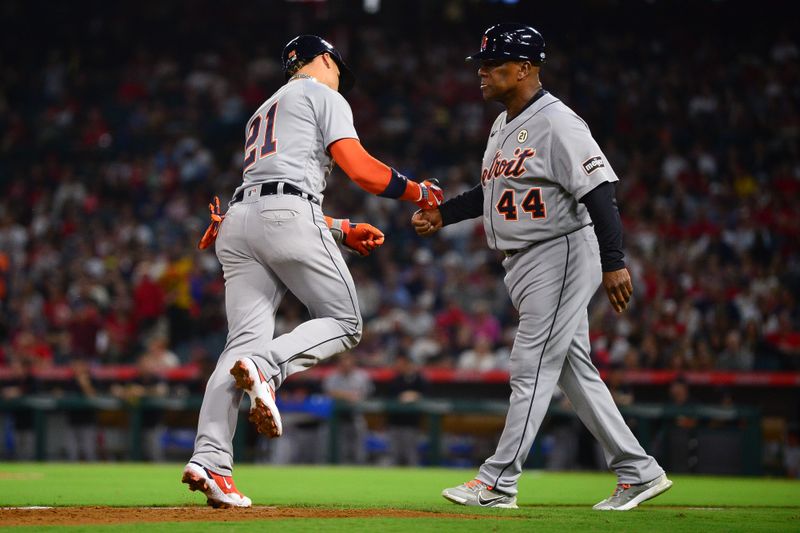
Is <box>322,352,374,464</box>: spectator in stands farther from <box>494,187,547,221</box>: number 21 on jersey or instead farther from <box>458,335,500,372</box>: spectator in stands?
<box>494,187,547,221</box>: number 21 on jersey

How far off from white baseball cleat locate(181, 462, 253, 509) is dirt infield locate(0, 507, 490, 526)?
5 cm

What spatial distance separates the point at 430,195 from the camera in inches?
202

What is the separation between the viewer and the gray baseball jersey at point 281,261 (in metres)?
4.57

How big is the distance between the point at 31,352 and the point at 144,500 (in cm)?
833

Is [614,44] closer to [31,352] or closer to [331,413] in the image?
[331,413]

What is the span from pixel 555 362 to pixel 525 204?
0.73 meters

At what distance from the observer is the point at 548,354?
484 cm

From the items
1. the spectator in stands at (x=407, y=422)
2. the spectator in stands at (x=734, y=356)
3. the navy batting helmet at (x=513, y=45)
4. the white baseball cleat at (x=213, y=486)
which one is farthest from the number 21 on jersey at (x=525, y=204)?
the spectator in stands at (x=734, y=356)

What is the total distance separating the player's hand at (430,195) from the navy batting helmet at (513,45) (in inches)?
25.5

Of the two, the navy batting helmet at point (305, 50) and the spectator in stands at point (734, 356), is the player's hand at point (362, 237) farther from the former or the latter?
the spectator in stands at point (734, 356)

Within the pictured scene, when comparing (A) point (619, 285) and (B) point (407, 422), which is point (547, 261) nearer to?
(A) point (619, 285)

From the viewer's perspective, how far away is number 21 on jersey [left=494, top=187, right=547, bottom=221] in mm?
4906

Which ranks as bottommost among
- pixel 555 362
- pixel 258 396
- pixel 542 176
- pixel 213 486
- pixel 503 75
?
pixel 213 486

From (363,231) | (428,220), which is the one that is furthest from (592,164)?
(363,231)
